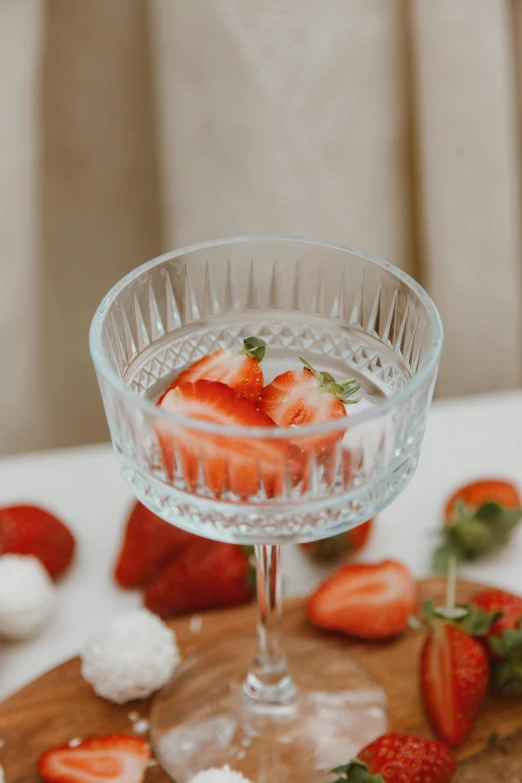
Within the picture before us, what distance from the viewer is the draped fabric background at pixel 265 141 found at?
117 centimetres

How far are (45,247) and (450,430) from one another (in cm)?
63

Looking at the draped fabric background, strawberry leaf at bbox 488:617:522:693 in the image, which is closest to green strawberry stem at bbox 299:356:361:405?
strawberry leaf at bbox 488:617:522:693

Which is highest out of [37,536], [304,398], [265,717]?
[304,398]

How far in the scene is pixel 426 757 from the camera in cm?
68

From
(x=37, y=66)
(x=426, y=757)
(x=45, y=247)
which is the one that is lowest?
(x=426, y=757)

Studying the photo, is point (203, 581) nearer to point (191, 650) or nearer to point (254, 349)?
point (191, 650)

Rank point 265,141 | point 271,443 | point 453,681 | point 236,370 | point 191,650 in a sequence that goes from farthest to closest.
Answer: point 265,141, point 191,650, point 453,681, point 236,370, point 271,443

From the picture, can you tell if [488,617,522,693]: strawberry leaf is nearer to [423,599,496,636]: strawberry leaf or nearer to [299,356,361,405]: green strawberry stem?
[423,599,496,636]: strawberry leaf

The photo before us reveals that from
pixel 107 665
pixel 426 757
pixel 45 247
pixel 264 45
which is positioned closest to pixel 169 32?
pixel 264 45

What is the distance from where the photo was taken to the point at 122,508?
3.21 feet

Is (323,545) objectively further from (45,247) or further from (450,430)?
(45,247)

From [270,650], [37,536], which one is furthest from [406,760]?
[37,536]

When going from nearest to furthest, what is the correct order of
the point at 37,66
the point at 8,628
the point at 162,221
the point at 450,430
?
the point at 8,628 → the point at 450,430 → the point at 37,66 → the point at 162,221

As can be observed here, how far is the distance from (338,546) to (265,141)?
53cm
